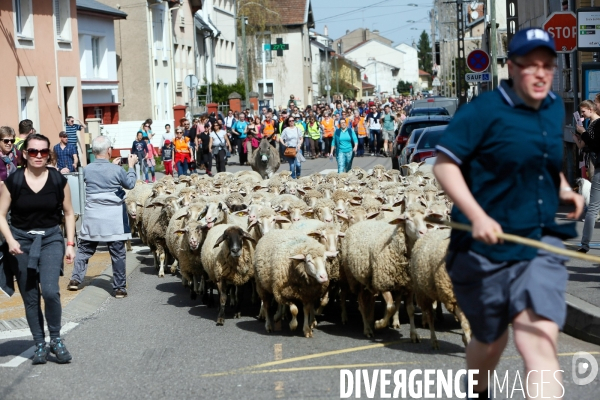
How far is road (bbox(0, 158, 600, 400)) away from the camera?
266 inches

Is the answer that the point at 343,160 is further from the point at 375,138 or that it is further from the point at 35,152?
the point at 35,152

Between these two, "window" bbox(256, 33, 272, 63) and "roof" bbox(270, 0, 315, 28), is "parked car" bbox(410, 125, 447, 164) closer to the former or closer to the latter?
"window" bbox(256, 33, 272, 63)

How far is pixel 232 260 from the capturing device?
32.8 ft

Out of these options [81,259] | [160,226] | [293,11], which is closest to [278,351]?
[81,259]

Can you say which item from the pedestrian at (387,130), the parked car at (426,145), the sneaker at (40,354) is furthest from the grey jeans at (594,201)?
the pedestrian at (387,130)

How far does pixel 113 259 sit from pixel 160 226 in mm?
2172

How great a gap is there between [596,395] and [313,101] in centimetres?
9206

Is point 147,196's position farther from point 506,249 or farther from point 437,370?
point 506,249

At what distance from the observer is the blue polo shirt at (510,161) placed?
14.4ft

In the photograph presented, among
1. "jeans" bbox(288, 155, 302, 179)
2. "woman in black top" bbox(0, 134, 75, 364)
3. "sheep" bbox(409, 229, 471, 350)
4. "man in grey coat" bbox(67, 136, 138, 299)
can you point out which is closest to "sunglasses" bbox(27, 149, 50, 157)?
"woman in black top" bbox(0, 134, 75, 364)

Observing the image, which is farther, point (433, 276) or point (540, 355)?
point (433, 276)

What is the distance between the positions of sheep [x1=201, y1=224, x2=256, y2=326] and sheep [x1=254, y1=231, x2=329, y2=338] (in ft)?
1.62

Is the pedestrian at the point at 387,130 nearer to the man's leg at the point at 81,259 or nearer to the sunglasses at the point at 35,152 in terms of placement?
the man's leg at the point at 81,259

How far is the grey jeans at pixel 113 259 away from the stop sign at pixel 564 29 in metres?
6.74
